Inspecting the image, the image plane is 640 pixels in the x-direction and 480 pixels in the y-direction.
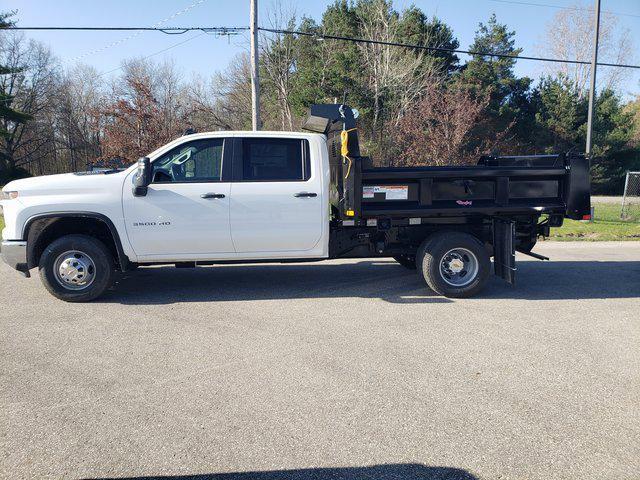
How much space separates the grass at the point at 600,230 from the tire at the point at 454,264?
6.84m

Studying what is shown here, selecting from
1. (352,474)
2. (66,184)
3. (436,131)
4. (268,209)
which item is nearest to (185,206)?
(268,209)

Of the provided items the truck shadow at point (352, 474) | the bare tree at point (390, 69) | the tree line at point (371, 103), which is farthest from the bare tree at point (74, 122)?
the truck shadow at point (352, 474)

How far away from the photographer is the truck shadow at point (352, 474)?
2875mm

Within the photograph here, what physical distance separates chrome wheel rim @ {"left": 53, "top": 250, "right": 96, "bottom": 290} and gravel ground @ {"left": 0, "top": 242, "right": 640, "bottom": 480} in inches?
11.3

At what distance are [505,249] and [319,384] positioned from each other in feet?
12.5

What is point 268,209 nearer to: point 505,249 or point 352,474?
point 505,249

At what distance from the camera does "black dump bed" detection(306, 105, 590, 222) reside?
6.46 m

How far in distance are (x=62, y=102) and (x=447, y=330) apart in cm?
5092

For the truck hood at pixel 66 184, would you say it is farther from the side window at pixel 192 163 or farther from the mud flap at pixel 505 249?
the mud flap at pixel 505 249

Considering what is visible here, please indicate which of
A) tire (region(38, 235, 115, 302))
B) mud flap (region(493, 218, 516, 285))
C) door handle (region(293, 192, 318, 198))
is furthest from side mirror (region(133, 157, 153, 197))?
mud flap (region(493, 218, 516, 285))

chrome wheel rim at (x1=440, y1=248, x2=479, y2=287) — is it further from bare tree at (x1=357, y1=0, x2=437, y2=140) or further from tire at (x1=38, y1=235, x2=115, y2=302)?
bare tree at (x1=357, y1=0, x2=437, y2=140)

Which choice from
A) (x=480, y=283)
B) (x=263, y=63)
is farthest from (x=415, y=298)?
(x=263, y=63)

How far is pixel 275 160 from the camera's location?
6512mm

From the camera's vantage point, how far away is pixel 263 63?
36219 millimetres
